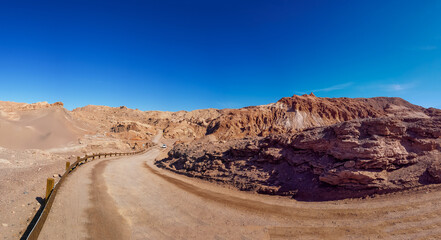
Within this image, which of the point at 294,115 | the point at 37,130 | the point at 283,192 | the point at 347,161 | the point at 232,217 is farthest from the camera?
the point at 294,115

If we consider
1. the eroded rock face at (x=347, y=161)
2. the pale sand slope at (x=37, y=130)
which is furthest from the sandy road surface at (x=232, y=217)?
the pale sand slope at (x=37, y=130)

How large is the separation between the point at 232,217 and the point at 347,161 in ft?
24.5

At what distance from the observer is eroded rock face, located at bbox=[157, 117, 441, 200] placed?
1000 centimetres

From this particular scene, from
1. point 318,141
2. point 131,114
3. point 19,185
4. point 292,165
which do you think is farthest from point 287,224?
point 131,114

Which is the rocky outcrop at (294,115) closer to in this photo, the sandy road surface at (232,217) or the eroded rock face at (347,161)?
the eroded rock face at (347,161)

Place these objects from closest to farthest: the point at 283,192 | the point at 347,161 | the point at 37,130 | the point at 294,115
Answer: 1. the point at 347,161
2. the point at 283,192
3. the point at 37,130
4. the point at 294,115

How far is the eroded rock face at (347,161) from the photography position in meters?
10.0

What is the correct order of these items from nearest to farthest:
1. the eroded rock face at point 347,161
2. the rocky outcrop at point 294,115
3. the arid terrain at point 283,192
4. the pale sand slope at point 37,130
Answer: the arid terrain at point 283,192 → the eroded rock face at point 347,161 → the pale sand slope at point 37,130 → the rocky outcrop at point 294,115

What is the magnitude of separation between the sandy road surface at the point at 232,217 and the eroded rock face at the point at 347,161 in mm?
1048

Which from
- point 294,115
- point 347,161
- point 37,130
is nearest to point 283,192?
point 347,161

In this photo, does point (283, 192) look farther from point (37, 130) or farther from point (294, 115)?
point (294, 115)

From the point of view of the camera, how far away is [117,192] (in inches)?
455

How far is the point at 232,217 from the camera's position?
8.95 m

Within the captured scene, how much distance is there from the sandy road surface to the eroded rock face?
1.05 meters
